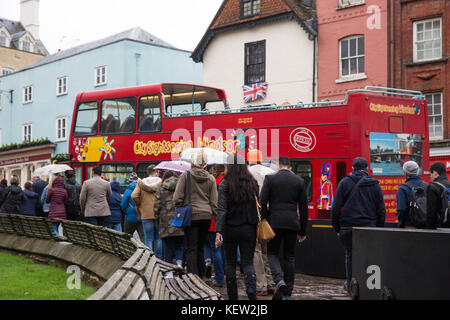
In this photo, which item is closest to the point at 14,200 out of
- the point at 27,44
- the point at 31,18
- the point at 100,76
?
the point at 100,76

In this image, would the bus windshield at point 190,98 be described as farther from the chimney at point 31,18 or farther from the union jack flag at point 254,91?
the chimney at point 31,18

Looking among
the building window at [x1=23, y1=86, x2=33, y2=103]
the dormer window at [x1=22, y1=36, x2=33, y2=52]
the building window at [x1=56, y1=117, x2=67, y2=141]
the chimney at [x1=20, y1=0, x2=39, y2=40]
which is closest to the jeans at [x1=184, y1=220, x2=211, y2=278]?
the building window at [x1=56, y1=117, x2=67, y2=141]

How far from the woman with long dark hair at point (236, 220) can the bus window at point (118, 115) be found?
34.9ft

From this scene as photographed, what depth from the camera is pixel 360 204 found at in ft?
28.5

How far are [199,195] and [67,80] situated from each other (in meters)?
32.6

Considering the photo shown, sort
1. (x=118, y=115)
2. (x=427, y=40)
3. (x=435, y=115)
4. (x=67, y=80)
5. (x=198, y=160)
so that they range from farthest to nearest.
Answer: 1. (x=67, y=80)
2. (x=427, y=40)
3. (x=435, y=115)
4. (x=118, y=115)
5. (x=198, y=160)

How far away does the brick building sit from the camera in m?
23.8

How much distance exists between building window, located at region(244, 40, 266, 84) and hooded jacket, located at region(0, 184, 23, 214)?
1510 centimetres

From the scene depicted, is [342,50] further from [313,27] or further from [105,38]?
[105,38]

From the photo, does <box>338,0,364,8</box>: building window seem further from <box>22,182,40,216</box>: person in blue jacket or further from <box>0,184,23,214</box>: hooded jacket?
<box>0,184,23,214</box>: hooded jacket

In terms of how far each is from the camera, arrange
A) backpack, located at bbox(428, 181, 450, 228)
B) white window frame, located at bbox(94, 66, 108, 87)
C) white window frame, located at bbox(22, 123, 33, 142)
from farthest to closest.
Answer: white window frame, located at bbox(22, 123, 33, 142)
white window frame, located at bbox(94, 66, 108, 87)
backpack, located at bbox(428, 181, 450, 228)

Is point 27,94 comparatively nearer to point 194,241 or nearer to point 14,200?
point 14,200

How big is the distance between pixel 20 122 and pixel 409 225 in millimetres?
38696
